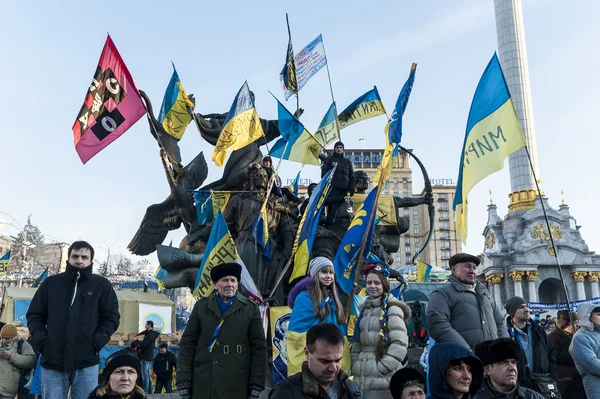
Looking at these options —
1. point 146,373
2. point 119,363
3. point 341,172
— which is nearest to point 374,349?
point 119,363

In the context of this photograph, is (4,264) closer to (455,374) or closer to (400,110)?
(400,110)

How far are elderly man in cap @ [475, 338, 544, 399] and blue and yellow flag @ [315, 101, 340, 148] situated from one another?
8.19 m

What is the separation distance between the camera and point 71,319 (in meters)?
4.68

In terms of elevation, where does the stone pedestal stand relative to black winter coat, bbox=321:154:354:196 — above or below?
above

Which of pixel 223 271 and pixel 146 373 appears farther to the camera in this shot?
pixel 146 373

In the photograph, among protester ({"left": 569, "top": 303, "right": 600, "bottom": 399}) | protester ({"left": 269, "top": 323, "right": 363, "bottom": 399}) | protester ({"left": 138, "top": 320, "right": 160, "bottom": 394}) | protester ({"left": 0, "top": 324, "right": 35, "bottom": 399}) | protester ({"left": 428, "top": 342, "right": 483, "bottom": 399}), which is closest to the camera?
protester ({"left": 269, "top": 323, "right": 363, "bottom": 399})

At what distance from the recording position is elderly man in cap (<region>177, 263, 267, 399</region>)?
14.4 ft

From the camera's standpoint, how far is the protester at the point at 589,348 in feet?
18.3

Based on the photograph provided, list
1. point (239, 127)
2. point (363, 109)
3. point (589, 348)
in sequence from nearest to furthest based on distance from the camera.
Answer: point (589, 348)
point (239, 127)
point (363, 109)

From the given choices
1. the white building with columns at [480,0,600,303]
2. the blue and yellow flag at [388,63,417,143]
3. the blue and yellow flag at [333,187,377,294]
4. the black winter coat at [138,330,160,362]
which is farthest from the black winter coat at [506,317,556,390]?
the white building with columns at [480,0,600,303]

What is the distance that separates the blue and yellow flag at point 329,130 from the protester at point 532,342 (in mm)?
6331

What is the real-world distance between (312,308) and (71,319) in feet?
6.41

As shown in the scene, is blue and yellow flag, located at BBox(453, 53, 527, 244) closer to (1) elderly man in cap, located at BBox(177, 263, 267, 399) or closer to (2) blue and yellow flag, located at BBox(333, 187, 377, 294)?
(2) blue and yellow flag, located at BBox(333, 187, 377, 294)

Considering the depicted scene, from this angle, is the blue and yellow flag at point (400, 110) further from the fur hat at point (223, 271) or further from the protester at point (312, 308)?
the fur hat at point (223, 271)
